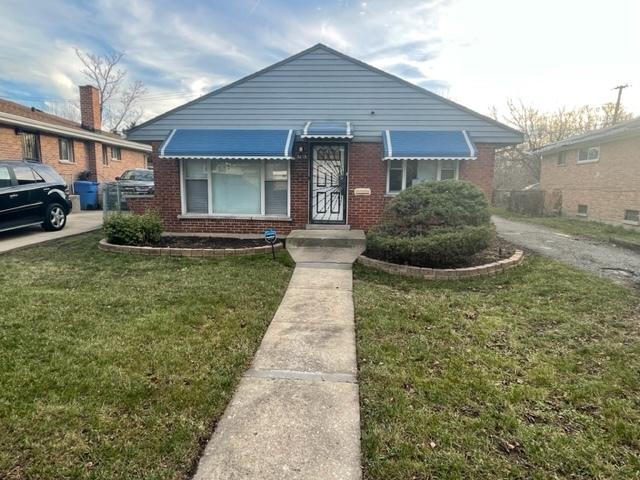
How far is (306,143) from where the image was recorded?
381 inches

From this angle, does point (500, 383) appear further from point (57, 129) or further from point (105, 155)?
point (105, 155)

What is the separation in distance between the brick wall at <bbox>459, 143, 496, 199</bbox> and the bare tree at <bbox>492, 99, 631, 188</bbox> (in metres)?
18.3

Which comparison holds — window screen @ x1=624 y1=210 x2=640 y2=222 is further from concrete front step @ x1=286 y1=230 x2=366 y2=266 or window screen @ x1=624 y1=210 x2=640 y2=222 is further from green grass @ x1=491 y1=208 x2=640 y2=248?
concrete front step @ x1=286 y1=230 x2=366 y2=266

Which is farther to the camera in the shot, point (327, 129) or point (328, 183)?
point (328, 183)

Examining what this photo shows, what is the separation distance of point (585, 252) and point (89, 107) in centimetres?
2362

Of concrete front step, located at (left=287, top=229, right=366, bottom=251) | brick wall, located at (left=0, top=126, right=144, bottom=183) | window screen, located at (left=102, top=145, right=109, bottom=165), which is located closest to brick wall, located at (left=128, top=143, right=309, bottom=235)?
concrete front step, located at (left=287, top=229, right=366, bottom=251)

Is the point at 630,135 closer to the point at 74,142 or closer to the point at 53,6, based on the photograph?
the point at 53,6

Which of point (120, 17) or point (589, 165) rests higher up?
point (120, 17)

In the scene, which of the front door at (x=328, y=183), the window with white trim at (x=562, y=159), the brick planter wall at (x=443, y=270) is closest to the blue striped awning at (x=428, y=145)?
the front door at (x=328, y=183)

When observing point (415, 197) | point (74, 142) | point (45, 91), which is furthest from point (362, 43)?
point (45, 91)

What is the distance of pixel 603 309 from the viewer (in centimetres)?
Result: 480

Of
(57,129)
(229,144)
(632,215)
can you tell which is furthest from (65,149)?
(632,215)

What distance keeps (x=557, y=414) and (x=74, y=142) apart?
74.1ft

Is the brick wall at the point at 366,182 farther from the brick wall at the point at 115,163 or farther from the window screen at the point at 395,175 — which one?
the brick wall at the point at 115,163
